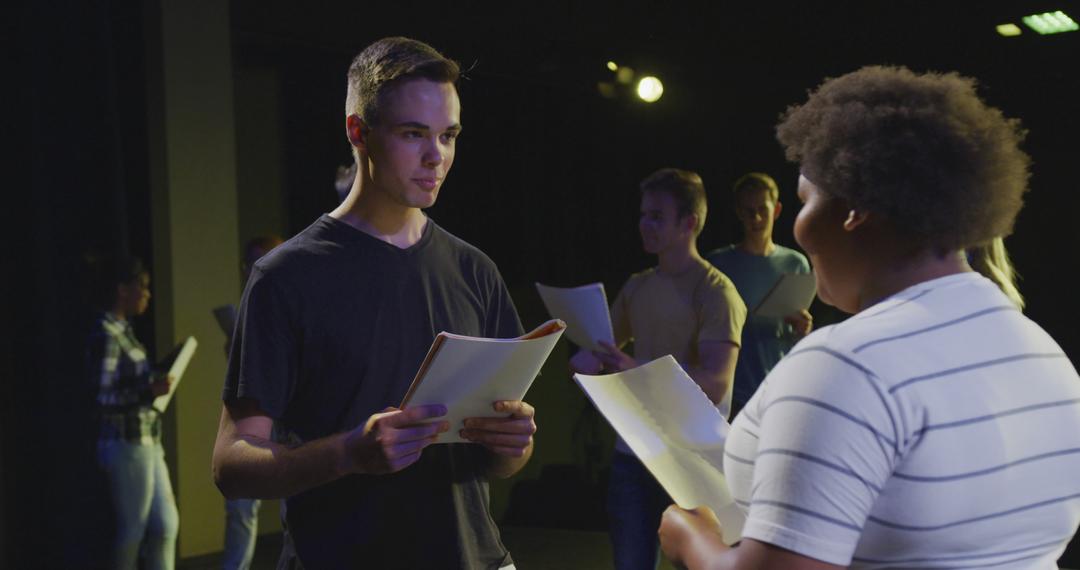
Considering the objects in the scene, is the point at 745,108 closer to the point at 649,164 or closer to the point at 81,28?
the point at 649,164

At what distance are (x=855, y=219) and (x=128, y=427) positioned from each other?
12.3 ft

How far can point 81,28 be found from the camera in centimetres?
570

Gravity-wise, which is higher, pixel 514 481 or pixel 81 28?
pixel 81 28

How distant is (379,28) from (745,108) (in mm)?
2421

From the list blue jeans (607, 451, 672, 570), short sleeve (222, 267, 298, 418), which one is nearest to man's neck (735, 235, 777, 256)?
blue jeans (607, 451, 672, 570)

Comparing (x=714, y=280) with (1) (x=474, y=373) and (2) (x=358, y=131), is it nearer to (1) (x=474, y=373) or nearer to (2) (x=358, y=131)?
(2) (x=358, y=131)

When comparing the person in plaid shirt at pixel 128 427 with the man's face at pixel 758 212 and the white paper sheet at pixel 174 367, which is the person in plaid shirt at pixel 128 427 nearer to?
the white paper sheet at pixel 174 367

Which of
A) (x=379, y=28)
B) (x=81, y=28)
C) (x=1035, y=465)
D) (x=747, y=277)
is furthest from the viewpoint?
(x=379, y=28)

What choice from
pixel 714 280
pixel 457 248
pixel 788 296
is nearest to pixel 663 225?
pixel 714 280

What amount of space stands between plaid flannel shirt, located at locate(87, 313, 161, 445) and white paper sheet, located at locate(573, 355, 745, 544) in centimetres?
334

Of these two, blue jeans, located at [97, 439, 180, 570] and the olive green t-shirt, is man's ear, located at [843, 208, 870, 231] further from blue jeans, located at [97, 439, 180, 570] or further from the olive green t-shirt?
blue jeans, located at [97, 439, 180, 570]

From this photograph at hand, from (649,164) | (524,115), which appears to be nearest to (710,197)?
(649,164)

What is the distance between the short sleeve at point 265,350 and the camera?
165 centimetres

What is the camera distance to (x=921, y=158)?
1.12 meters
